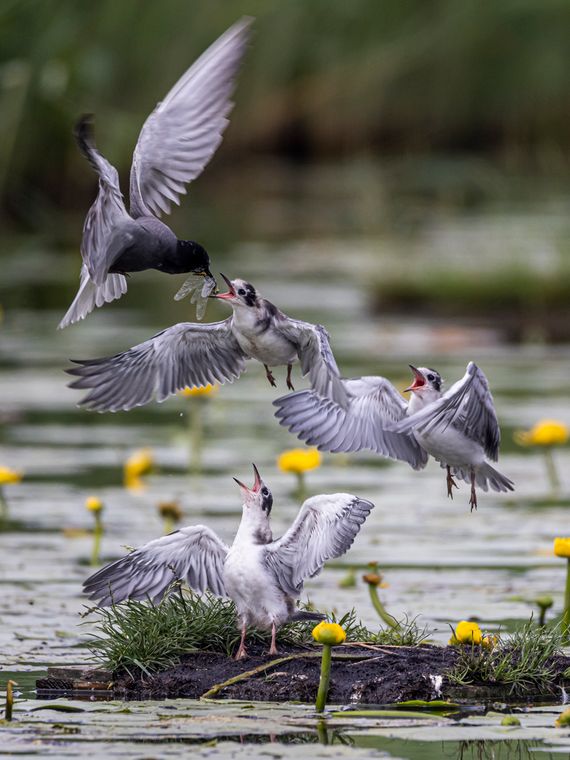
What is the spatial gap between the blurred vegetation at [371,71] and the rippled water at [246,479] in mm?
8420

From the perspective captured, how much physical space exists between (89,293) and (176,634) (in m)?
1.56

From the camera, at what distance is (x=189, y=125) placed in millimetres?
8391

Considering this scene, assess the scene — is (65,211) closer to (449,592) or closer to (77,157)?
(77,157)

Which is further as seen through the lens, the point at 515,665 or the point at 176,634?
the point at 176,634

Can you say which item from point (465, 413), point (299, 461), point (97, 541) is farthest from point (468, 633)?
point (97, 541)

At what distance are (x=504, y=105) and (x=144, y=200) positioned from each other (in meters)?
30.7

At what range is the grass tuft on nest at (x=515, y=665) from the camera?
7805 mm

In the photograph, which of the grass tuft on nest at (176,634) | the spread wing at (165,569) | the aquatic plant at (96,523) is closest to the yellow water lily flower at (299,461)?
the aquatic plant at (96,523)

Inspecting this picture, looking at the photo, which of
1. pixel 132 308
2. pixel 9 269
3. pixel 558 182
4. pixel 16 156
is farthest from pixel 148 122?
pixel 558 182

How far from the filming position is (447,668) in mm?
7828

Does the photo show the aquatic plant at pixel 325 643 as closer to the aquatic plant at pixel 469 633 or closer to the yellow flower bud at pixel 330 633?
the yellow flower bud at pixel 330 633

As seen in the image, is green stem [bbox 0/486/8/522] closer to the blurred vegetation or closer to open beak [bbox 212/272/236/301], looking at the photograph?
open beak [bbox 212/272/236/301]

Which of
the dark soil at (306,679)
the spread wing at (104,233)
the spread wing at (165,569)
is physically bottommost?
the dark soil at (306,679)

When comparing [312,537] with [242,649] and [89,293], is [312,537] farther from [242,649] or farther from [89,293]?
[89,293]
